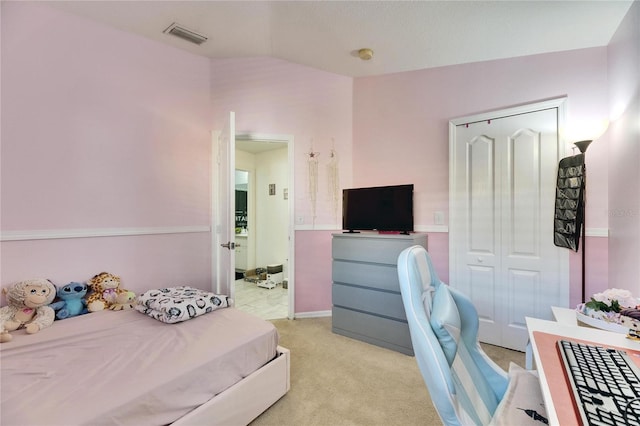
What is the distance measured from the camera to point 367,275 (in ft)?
8.52

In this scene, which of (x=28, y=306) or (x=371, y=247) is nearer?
(x=28, y=306)

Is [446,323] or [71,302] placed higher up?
[446,323]

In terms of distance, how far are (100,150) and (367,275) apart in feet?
8.24

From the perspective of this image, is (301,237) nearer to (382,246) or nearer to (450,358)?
(382,246)

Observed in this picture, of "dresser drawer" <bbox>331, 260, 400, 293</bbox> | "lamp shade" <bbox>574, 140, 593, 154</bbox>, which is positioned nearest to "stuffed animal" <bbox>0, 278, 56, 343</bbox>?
"dresser drawer" <bbox>331, 260, 400, 293</bbox>

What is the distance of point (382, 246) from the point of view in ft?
8.25

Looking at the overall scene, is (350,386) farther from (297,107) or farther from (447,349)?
(297,107)

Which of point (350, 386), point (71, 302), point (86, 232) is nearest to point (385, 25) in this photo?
point (350, 386)

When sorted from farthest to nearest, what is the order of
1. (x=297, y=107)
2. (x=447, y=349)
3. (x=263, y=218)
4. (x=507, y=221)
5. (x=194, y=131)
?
(x=263, y=218), (x=297, y=107), (x=194, y=131), (x=507, y=221), (x=447, y=349)

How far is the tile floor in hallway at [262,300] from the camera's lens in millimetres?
3371

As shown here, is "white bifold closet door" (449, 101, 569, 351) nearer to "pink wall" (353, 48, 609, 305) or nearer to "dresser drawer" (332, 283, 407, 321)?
"pink wall" (353, 48, 609, 305)

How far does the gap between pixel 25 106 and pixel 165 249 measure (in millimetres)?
1442

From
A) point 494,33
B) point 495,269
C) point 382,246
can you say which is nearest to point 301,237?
point 382,246

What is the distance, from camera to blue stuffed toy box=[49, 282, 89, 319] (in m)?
1.97
